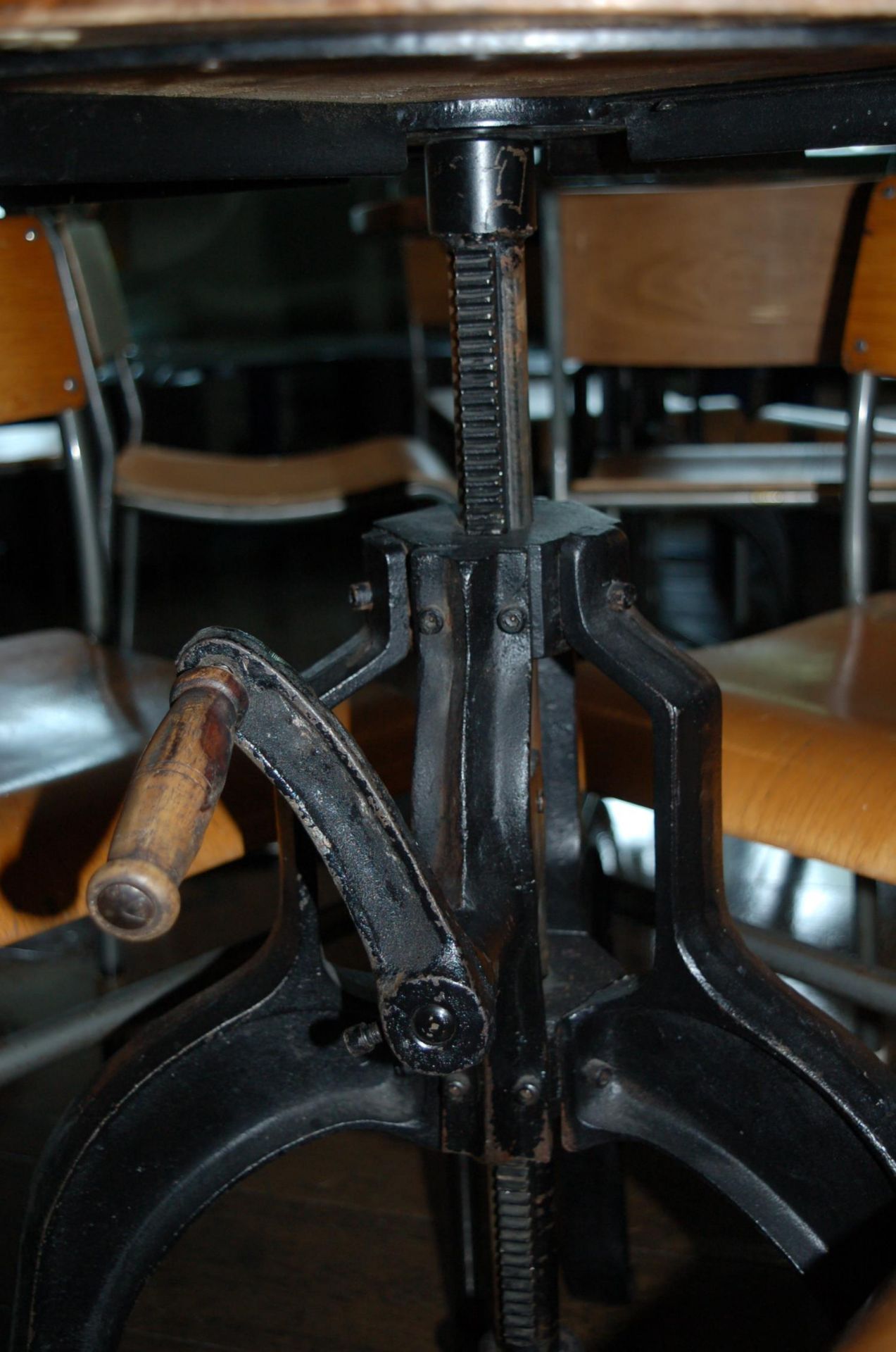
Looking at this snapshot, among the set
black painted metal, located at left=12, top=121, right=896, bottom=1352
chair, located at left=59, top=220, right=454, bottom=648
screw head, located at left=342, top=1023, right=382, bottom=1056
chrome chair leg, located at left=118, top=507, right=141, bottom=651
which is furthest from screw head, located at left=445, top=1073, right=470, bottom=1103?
chrome chair leg, located at left=118, top=507, right=141, bottom=651

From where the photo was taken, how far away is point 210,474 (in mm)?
2178

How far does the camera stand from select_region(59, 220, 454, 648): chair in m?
2.00

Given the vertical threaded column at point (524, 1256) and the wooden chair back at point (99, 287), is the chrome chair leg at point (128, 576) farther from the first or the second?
the vertical threaded column at point (524, 1256)

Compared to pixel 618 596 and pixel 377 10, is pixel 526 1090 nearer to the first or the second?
pixel 618 596

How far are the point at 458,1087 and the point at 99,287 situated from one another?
1.90m

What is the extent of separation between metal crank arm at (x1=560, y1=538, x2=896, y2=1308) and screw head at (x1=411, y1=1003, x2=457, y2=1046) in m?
0.16

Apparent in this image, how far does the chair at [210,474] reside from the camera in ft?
6.55

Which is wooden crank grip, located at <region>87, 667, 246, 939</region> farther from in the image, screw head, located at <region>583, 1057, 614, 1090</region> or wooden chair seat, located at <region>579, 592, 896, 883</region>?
wooden chair seat, located at <region>579, 592, 896, 883</region>

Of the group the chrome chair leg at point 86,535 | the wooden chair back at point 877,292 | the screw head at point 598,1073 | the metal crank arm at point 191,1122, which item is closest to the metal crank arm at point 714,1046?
the screw head at point 598,1073

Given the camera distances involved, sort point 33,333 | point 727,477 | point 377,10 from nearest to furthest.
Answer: point 377,10, point 33,333, point 727,477

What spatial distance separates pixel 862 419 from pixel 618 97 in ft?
2.01

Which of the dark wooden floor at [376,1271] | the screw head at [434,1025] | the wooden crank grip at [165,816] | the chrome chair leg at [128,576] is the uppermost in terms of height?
the wooden crank grip at [165,816]

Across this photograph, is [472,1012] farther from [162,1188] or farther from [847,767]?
[847,767]

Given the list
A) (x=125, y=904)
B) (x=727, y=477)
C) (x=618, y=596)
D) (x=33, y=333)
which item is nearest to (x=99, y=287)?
(x=727, y=477)
